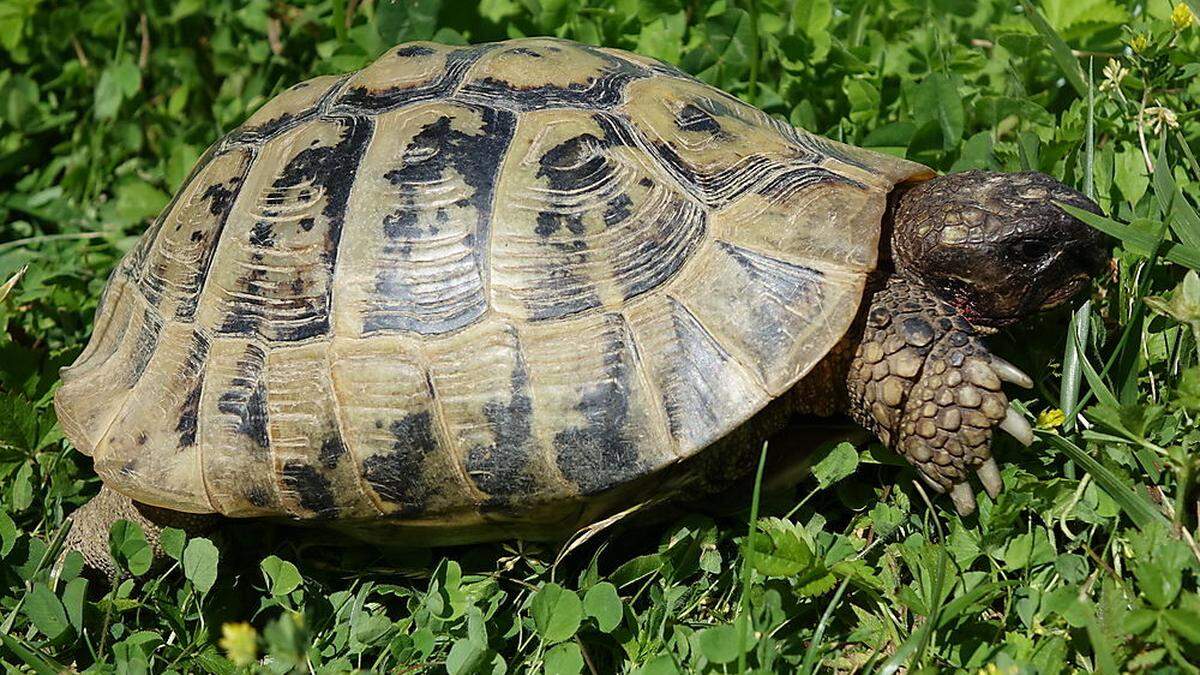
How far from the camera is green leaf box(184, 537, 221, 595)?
2783mm

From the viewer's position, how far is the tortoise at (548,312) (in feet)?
8.23

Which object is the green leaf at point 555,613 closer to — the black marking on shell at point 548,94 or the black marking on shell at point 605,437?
the black marking on shell at point 605,437

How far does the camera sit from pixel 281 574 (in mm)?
2834

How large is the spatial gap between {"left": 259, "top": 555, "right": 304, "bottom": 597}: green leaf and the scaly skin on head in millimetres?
1518

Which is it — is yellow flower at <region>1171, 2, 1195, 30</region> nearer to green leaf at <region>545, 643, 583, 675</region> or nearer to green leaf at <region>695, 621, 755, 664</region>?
green leaf at <region>695, 621, 755, 664</region>

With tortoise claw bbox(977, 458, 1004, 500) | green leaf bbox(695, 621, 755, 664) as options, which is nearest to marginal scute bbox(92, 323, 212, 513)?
green leaf bbox(695, 621, 755, 664)

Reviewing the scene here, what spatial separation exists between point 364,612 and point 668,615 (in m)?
0.81

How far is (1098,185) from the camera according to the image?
10.5 ft

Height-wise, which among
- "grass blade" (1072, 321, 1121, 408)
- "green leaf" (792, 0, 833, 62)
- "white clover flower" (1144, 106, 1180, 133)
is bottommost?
"grass blade" (1072, 321, 1121, 408)

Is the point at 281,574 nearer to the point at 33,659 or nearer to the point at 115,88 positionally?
the point at 33,659

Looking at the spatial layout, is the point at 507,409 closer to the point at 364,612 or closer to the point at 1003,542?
the point at 364,612

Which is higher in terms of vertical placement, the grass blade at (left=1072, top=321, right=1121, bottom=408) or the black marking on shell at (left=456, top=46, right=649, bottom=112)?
the black marking on shell at (left=456, top=46, right=649, bottom=112)

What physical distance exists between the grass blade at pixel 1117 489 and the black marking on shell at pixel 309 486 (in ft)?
5.83

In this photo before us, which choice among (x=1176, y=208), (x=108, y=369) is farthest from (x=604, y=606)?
(x=1176, y=208)
